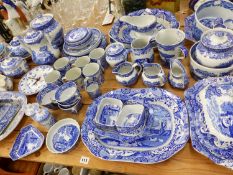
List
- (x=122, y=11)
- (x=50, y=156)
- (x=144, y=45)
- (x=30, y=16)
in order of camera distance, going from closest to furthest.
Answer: (x=50, y=156) < (x=144, y=45) < (x=122, y=11) < (x=30, y=16)

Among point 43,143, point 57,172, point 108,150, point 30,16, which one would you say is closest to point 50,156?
point 43,143

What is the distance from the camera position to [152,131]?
728 mm

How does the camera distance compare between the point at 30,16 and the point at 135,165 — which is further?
the point at 30,16

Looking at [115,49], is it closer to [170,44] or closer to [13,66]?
[170,44]

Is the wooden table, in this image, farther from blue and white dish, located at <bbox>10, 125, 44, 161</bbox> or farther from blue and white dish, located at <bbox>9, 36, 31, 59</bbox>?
blue and white dish, located at <bbox>9, 36, 31, 59</bbox>

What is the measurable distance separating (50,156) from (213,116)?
49cm

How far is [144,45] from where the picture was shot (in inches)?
34.3

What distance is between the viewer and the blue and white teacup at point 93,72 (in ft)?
2.82

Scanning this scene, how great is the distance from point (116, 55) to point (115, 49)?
0.09 ft

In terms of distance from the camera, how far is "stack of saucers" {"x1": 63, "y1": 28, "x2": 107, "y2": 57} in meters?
0.96

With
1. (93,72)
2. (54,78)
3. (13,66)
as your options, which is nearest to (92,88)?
(93,72)

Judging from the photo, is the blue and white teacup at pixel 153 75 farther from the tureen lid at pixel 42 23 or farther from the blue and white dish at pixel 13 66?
the blue and white dish at pixel 13 66

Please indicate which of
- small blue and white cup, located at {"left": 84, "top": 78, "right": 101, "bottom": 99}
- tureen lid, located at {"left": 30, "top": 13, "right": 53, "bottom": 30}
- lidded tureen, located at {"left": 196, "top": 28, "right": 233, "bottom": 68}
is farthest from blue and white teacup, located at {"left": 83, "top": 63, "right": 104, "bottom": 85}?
lidded tureen, located at {"left": 196, "top": 28, "right": 233, "bottom": 68}

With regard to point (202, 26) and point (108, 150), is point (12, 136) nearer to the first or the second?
point (108, 150)
